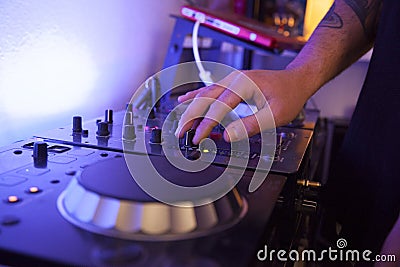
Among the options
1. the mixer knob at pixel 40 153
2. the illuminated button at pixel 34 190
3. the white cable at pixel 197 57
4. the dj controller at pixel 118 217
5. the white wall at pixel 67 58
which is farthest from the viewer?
the white cable at pixel 197 57

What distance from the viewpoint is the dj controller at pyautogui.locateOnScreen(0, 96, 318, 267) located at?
1.03 ft

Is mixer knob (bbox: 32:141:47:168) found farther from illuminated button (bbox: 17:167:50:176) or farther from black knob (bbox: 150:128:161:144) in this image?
black knob (bbox: 150:128:161:144)

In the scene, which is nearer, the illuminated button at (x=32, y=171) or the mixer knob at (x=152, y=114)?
the illuminated button at (x=32, y=171)

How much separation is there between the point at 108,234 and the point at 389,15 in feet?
1.92

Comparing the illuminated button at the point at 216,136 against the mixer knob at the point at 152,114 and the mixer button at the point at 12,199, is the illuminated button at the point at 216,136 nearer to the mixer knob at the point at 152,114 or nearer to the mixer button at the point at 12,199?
the mixer knob at the point at 152,114

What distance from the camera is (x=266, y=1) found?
1.84m

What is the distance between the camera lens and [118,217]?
0.34 m

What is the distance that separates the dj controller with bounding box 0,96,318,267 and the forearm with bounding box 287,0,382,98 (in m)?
0.29

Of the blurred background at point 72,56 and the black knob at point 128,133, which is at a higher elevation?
the blurred background at point 72,56

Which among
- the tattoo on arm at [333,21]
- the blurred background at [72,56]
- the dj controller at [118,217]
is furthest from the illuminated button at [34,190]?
the tattoo on arm at [333,21]

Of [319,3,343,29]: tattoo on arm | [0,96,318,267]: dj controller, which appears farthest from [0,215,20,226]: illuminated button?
[319,3,343,29]: tattoo on arm

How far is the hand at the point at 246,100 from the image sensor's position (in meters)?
0.59

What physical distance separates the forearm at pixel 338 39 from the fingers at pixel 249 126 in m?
0.15

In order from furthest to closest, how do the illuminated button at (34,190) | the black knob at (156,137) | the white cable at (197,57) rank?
the white cable at (197,57) < the black knob at (156,137) < the illuminated button at (34,190)
